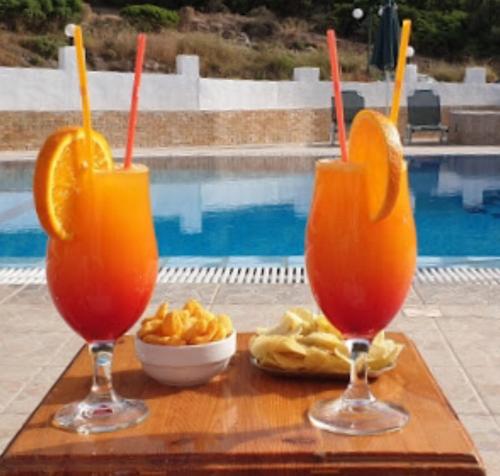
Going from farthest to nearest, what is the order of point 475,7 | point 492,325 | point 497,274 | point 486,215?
point 475,7 < point 486,215 < point 497,274 < point 492,325

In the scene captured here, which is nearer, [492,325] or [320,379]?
[320,379]

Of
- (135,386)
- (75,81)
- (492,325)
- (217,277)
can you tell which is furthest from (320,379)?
(75,81)

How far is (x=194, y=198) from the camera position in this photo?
9.92m

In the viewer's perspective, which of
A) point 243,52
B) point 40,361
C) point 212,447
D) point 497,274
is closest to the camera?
point 212,447

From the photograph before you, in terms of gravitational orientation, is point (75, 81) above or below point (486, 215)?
above

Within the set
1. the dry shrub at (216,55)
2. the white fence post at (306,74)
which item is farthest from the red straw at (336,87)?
the dry shrub at (216,55)

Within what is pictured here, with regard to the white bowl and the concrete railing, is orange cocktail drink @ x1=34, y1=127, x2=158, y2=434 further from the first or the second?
the concrete railing

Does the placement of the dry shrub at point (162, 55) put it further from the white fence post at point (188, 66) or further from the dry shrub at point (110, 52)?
the white fence post at point (188, 66)

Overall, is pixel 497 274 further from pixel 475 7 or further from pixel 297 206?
pixel 475 7

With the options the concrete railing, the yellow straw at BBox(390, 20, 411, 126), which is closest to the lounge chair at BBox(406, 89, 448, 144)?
the concrete railing

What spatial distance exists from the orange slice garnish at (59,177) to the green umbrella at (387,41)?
15.5 meters

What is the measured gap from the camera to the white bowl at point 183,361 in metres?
1.35

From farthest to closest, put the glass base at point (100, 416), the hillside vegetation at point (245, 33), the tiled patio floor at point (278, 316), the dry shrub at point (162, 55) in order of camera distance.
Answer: the hillside vegetation at point (245, 33) < the dry shrub at point (162, 55) < the tiled patio floor at point (278, 316) < the glass base at point (100, 416)

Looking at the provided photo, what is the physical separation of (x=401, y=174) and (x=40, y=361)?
8.17ft
